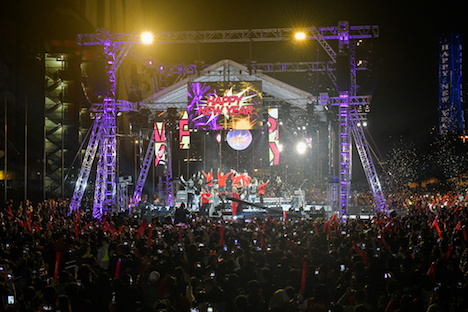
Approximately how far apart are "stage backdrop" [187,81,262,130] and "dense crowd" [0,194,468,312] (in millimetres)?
15828

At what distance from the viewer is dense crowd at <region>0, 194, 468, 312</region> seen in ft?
23.3

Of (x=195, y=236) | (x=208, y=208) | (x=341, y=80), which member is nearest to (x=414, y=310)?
(x=195, y=236)

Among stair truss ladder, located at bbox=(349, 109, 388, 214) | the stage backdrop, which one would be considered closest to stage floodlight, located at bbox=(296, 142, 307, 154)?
the stage backdrop

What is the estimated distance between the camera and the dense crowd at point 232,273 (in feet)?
23.3

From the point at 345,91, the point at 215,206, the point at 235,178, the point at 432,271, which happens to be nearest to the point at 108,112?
the point at 215,206

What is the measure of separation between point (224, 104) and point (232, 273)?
21781 millimetres

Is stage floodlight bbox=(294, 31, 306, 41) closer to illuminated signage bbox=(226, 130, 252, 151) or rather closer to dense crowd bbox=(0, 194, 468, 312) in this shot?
dense crowd bbox=(0, 194, 468, 312)

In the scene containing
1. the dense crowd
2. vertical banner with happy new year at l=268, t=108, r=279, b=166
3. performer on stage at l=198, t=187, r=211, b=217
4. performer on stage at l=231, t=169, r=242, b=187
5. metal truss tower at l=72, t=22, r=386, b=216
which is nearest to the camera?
the dense crowd

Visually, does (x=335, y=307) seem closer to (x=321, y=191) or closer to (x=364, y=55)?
(x=364, y=55)

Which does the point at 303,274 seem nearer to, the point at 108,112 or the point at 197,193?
the point at 108,112

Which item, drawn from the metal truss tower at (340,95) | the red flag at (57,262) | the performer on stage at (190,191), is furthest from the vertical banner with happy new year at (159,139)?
the red flag at (57,262)

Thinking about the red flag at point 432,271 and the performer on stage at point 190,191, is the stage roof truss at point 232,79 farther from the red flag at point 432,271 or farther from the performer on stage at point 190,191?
the red flag at point 432,271

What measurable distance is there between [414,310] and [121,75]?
3168 centimetres

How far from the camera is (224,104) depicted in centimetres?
2961
